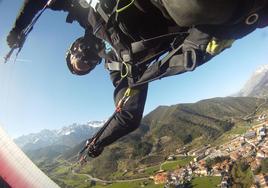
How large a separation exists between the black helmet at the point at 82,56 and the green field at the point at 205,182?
46.3 feet

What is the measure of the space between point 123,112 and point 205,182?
17.5 meters

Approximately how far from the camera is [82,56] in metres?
2.29

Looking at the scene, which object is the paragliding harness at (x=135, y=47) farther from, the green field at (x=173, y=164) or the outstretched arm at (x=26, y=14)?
the green field at (x=173, y=164)

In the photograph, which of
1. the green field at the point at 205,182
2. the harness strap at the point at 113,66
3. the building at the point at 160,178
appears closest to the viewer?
the harness strap at the point at 113,66

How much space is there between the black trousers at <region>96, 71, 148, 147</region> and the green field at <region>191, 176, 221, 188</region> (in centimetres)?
1396

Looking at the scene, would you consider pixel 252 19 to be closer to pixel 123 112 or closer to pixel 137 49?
pixel 137 49

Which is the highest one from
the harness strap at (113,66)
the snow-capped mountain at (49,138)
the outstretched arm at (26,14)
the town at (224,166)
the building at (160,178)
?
the outstretched arm at (26,14)

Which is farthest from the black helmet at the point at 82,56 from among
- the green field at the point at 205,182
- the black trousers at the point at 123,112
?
the green field at the point at 205,182

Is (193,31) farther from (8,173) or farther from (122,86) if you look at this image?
(8,173)

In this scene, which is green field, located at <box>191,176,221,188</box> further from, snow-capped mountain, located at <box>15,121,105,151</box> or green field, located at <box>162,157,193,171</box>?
snow-capped mountain, located at <box>15,121,105,151</box>

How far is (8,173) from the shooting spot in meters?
3.12

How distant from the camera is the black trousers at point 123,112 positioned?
223 centimetres

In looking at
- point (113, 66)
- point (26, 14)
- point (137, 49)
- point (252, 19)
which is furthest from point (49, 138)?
point (252, 19)

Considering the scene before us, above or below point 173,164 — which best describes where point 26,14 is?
above
